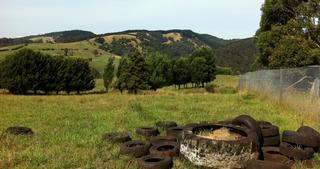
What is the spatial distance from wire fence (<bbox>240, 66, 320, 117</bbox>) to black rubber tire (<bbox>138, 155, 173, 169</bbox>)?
7.76m

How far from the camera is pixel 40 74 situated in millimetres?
49219

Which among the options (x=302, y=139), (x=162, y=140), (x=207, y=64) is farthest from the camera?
(x=207, y=64)

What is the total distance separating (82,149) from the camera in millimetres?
9211

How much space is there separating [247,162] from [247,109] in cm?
1133

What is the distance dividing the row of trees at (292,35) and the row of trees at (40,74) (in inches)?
1281

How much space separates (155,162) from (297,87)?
1091 cm

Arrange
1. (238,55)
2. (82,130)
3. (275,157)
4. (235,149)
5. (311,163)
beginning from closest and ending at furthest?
(235,149), (311,163), (275,157), (82,130), (238,55)

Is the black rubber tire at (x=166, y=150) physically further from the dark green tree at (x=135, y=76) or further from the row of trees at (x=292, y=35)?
the dark green tree at (x=135, y=76)

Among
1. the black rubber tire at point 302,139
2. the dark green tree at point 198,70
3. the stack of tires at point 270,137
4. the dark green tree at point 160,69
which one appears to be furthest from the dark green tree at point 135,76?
the black rubber tire at point 302,139

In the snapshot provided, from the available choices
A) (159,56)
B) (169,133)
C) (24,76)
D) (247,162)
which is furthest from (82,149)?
(159,56)

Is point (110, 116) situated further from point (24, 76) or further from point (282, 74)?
point (24, 76)

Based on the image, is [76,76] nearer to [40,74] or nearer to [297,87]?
[40,74]

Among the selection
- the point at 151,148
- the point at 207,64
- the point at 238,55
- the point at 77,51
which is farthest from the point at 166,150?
the point at 77,51

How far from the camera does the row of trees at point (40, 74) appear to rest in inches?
1859
